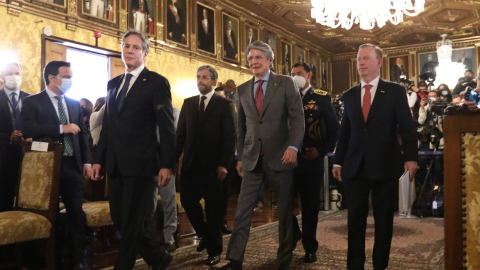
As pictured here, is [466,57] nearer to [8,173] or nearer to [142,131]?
[8,173]

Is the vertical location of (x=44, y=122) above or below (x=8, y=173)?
above

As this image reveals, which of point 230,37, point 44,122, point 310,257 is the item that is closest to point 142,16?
point 230,37

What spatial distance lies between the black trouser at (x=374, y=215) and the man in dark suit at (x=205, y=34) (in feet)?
29.4

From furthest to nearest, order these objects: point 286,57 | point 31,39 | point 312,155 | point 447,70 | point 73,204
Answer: point 286,57 < point 447,70 < point 31,39 < point 312,155 < point 73,204

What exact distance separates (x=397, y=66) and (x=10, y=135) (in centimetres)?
1669

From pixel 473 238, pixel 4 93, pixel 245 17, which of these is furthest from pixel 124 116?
pixel 245 17

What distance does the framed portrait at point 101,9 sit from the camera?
8.37 meters

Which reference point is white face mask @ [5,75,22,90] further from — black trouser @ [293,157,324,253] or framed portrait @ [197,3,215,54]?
framed portrait @ [197,3,215,54]

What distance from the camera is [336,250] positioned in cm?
394

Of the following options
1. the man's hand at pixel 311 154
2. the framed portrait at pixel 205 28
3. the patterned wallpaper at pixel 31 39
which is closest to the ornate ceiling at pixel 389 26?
the framed portrait at pixel 205 28

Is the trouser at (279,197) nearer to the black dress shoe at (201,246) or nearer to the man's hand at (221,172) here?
the man's hand at (221,172)

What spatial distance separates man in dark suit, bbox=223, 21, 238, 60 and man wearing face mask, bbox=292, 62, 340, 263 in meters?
8.82

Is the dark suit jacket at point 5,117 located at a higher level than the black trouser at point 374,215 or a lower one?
higher

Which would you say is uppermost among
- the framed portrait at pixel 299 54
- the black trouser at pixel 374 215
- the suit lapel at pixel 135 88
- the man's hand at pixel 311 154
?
the framed portrait at pixel 299 54
